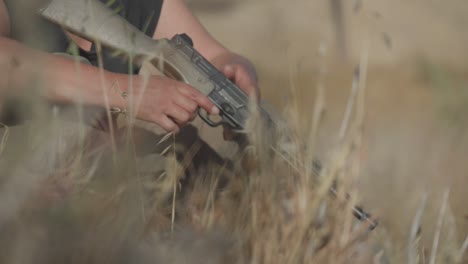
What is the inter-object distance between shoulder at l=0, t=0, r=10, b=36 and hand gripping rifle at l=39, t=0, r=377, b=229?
0.35ft

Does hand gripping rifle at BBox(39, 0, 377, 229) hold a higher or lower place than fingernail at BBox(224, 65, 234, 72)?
higher

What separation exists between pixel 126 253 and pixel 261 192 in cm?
43

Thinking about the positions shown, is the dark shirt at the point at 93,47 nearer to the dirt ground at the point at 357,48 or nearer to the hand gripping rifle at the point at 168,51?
the hand gripping rifle at the point at 168,51

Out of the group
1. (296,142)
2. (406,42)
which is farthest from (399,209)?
(406,42)

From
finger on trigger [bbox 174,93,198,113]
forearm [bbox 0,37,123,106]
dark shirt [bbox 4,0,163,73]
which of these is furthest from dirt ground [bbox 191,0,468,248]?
forearm [bbox 0,37,123,106]

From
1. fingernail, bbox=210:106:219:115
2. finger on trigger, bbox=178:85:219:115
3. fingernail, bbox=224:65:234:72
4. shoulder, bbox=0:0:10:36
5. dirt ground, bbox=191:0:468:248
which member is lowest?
dirt ground, bbox=191:0:468:248

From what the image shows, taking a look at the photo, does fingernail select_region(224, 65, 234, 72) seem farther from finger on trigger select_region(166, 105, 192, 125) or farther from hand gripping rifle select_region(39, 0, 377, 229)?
finger on trigger select_region(166, 105, 192, 125)

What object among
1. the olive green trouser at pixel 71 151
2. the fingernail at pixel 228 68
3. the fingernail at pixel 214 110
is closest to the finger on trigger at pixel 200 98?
the fingernail at pixel 214 110

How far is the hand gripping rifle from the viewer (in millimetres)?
2338

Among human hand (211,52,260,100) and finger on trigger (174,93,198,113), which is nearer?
finger on trigger (174,93,198,113)

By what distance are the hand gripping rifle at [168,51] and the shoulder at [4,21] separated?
0.35ft

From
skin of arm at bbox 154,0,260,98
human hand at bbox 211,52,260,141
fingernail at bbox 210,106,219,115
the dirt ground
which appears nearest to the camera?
fingernail at bbox 210,106,219,115

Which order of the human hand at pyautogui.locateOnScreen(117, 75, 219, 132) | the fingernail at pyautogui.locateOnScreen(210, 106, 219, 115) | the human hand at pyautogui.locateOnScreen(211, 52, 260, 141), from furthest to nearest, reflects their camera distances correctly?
the human hand at pyautogui.locateOnScreen(211, 52, 260, 141)
the fingernail at pyautogui.locateOnScreen(210, 106, 219, 115)
the human hand at pyautogui.locateOnScreen(117, 75, 219, 132)

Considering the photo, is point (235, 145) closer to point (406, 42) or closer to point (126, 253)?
point (126, 253)
